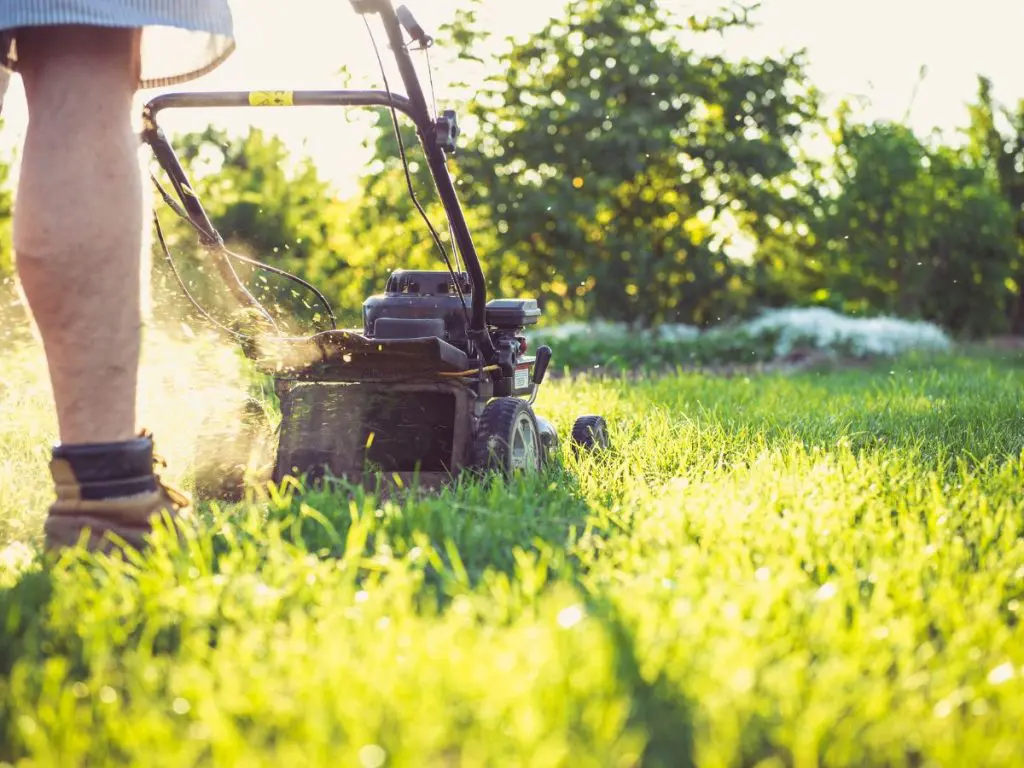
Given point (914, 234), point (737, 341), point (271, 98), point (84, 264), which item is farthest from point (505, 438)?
point (914, 234)

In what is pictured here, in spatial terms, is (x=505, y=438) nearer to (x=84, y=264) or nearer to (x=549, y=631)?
(x=84, y=264)

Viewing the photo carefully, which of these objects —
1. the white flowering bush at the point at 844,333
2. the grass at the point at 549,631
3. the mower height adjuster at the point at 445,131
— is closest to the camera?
the grass at the point at 549,631

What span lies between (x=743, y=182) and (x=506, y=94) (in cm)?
220

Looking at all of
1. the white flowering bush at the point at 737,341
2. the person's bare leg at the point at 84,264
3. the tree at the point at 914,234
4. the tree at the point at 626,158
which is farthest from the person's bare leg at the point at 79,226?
the tree at the point at 914,234

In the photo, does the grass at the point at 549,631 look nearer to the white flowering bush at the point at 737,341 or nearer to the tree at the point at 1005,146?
the white flowering bush at the point at 737,341

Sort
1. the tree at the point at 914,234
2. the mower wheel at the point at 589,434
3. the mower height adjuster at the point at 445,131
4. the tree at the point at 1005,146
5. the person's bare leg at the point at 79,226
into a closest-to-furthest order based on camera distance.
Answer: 1. the person's bare leg at the point at 79,226
2. the mower height adjuster at the point at 445,131
3. the mower wheel at the point at 589,434
4. the tree at the point at 914,234
5. the tree at the point at 1005,146

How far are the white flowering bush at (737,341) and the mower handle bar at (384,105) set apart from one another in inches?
211

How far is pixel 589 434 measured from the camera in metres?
3.29

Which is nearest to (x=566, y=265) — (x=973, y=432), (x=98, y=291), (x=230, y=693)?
(x=973, y=432)

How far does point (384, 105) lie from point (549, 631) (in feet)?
5.54

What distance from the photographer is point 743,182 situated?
1032 cm

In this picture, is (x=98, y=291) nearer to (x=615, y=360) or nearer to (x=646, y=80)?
(x=615, y=360)

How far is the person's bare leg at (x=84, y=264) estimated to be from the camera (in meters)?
1.94

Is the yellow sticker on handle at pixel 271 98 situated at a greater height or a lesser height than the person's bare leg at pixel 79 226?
greater
